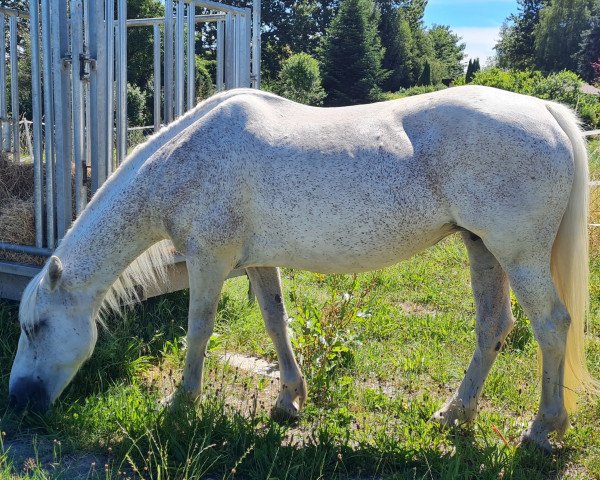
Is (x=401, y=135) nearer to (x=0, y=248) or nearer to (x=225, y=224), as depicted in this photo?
(x=225, y=224)

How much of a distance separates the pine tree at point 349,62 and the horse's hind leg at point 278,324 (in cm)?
4014

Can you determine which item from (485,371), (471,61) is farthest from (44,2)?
(471,61)

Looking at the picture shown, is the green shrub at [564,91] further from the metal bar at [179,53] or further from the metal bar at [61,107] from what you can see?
the metal bar at [61,107]

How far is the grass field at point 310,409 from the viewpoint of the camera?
2.96m

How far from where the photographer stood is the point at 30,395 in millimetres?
3225

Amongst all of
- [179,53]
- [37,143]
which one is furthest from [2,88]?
[179,53]

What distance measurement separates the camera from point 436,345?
15.3 feet

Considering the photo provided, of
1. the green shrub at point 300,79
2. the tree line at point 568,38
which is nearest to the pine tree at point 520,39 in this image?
the tree line at point 568,38

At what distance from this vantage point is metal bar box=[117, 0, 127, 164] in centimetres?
446

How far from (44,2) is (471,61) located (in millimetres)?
58876

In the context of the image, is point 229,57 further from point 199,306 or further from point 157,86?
point 199,306

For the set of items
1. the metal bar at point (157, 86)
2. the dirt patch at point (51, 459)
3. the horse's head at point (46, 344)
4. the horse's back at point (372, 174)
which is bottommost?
the dirt patch at point (51, 459)

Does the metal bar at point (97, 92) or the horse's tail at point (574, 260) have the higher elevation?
the metal bar at point (97, 92)

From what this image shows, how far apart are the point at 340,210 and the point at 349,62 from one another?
41905 millimetres
